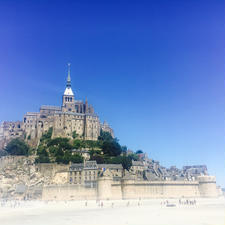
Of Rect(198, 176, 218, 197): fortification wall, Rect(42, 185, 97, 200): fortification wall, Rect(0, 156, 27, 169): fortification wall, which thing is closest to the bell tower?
Rect(0, 156, 27, 169): fortification wall

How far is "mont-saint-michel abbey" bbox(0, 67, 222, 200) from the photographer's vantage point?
55938 mm

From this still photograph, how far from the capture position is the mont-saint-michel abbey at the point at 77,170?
5594cm

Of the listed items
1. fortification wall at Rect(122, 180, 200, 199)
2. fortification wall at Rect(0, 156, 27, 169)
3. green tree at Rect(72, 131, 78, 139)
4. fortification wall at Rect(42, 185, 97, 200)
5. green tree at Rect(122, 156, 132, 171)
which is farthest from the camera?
green tree at Rect(72, 131, 78, 139)

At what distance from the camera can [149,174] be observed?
64188 mm

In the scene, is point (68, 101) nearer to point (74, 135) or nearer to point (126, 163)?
point (74, 135)

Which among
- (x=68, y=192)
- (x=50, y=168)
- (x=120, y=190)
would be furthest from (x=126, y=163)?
(x=50, y=168)

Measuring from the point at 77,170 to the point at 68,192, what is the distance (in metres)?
5.17

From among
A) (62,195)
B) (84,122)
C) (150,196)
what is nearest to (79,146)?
(84,122)

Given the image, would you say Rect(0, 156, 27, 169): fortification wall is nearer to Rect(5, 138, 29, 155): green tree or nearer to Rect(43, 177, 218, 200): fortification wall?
Rect(5, 138, 29, 155): green tree

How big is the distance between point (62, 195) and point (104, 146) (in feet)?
60.6

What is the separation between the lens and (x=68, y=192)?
55.8 metres

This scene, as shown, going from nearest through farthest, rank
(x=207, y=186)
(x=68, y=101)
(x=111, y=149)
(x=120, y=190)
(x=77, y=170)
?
(x=120, y=190)
(x=77, y=170)
(x=207, y=186)
(x=111, y=149)
(x=68, y=101)

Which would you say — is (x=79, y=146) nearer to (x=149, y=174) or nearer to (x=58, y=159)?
(x=58, y=159)

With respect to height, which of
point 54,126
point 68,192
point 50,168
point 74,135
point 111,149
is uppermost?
point 54,126
